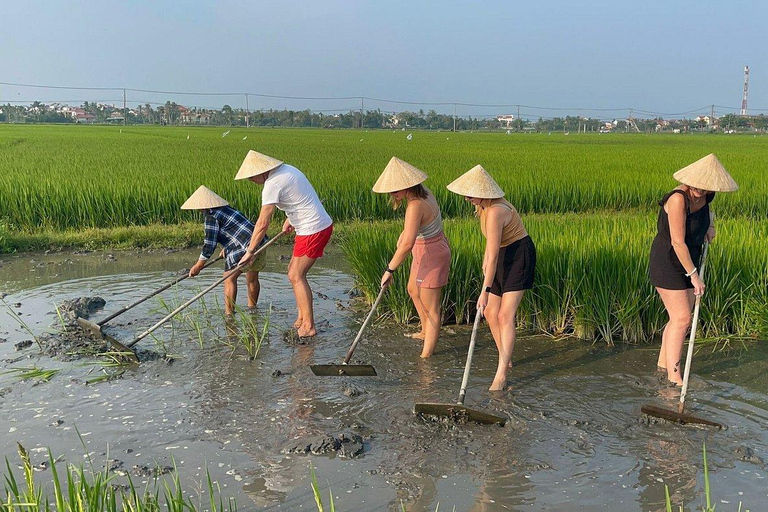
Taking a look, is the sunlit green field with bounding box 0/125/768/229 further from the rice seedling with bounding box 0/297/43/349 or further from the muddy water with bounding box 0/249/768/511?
the muddy water with bounding box 0/249/768/511

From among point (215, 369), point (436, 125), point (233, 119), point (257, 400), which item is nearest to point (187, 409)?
point (257, 400)

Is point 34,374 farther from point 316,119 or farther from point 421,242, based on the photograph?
point 316,119

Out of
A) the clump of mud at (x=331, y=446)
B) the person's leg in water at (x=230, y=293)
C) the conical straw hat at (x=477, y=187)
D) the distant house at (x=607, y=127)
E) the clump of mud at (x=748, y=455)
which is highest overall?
the distant house at (x=607, y=127)

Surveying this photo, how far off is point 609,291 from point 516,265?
1.34 metres

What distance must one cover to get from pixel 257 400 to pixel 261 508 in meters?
1.25

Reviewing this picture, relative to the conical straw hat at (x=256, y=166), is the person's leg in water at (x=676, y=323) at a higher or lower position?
lower

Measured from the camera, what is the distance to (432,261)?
182 inches

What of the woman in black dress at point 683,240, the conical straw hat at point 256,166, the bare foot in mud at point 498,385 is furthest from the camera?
the conical straw hat at point 256,166

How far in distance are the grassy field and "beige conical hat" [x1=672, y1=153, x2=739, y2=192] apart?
1342 mm

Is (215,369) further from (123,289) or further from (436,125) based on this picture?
(436,125)

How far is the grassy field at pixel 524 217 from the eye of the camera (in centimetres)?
520

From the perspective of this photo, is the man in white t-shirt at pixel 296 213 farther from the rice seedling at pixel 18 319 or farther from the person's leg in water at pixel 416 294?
the rice seedling at pixel 18 319

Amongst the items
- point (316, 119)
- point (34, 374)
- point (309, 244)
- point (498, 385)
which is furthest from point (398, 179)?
point (316, 119)

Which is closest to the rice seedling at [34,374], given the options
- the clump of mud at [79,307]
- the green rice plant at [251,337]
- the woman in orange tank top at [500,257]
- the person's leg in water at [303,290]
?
the clump of mud at [79,307]
